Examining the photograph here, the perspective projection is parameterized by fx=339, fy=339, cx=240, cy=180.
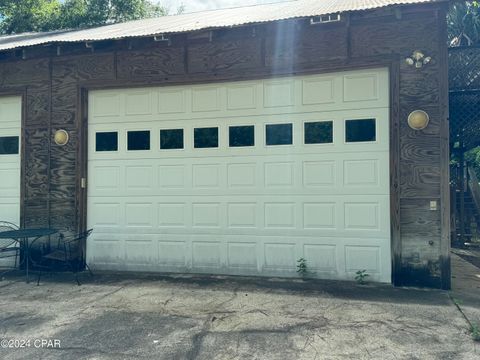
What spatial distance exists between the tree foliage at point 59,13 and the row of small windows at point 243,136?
37.5ft

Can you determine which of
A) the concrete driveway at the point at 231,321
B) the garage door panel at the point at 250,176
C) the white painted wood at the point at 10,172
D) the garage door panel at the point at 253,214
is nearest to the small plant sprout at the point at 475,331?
the concrete driveway at the point at 231,321

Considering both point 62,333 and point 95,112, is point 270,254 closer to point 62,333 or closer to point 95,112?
point 62,333

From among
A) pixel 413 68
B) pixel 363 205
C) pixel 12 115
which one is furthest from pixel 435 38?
pixel 12 115

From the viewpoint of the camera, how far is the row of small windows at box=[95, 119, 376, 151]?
15.2 feet

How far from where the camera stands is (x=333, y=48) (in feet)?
15.3

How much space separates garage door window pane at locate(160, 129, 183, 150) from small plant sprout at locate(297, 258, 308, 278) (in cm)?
246

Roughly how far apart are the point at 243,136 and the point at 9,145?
13.3ft

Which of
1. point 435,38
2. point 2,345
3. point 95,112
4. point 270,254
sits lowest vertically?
point 2,345

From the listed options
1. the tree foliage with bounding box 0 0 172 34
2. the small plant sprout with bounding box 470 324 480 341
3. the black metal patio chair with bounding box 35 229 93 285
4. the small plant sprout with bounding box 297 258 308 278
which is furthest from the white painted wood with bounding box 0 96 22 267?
the tree foliage with bounding box 0 0 172 34

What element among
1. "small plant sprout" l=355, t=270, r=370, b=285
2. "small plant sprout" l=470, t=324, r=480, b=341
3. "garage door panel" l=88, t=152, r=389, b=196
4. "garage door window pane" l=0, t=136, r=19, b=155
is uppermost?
"garage door window pane" l=0, t=136, r=19, b=155

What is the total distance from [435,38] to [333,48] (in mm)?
1252

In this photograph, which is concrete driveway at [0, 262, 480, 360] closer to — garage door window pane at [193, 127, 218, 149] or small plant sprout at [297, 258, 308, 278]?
small plant sprout at [297, 258, 308, 278]

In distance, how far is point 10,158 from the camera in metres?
5.74

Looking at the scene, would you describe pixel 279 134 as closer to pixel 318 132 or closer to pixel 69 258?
pixel 318 132
